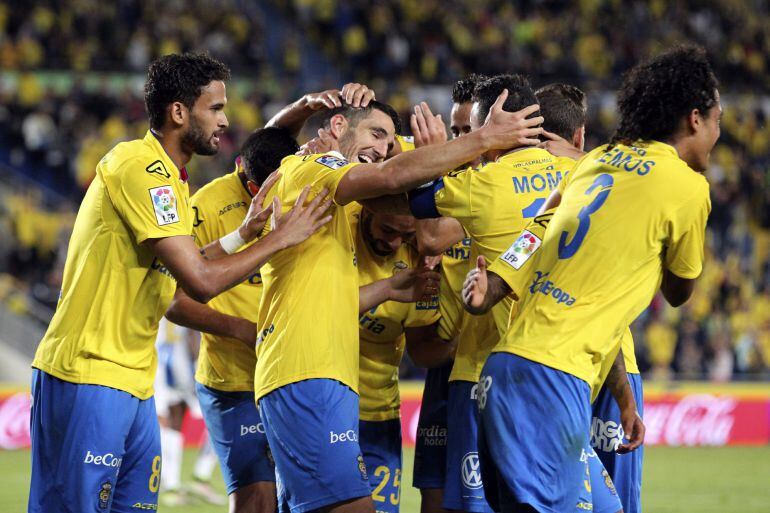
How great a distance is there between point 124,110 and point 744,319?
1314cm

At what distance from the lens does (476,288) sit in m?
4.67

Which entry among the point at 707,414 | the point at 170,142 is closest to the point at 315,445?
the point at 170,142

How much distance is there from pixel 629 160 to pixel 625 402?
1.28 meters

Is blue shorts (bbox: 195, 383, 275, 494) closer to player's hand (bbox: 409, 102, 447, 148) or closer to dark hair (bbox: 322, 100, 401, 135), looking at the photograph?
dark hair (bbox: 322, 100, 401, 135)

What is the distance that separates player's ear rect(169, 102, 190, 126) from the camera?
215 inches

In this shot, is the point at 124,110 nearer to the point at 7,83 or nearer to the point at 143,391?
the point at 7,83

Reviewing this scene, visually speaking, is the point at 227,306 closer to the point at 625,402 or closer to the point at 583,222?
the point at 625,402

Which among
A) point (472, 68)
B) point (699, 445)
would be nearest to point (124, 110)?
point (472, 68)

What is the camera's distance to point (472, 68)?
2642cm

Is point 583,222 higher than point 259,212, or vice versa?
point 259,212

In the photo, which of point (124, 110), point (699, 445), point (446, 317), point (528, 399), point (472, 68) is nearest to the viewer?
point (528, 399)

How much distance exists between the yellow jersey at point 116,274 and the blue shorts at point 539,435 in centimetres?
178

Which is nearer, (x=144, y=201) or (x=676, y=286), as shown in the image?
(x=676, y=286)

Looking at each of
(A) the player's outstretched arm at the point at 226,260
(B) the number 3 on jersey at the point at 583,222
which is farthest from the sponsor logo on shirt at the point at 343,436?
(B) the number 3 on jersey at the point at 583,222
